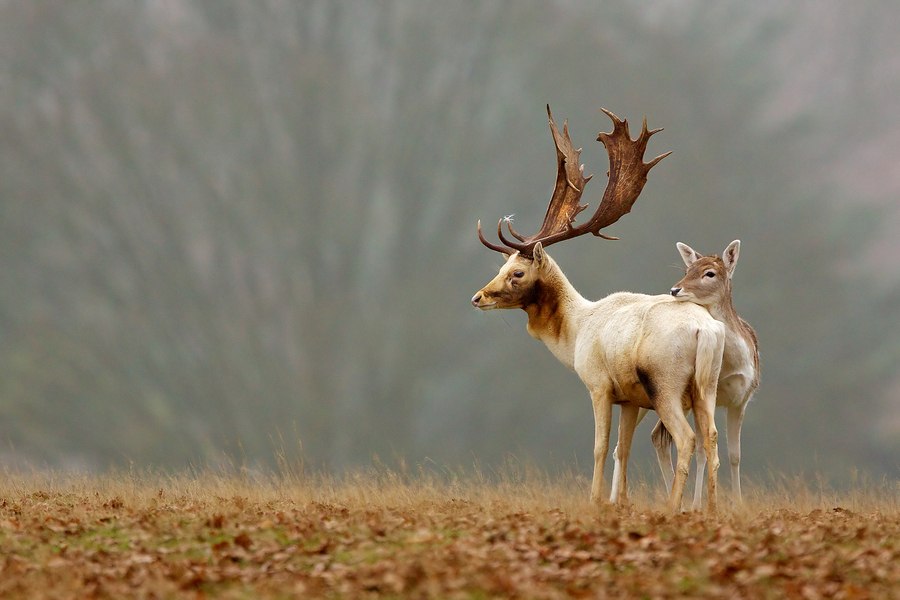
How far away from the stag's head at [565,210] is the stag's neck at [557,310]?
12 cm

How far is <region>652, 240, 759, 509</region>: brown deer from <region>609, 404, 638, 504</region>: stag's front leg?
0.92ft

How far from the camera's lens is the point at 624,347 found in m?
13.2

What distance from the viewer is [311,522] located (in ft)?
35.9

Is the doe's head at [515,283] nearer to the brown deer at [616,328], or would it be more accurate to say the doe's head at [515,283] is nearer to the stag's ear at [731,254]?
the brown deer at [616,328]

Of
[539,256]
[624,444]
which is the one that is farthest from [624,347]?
[539,256]

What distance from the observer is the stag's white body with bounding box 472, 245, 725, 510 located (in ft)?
41.6

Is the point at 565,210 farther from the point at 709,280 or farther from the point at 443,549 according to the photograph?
the point at 443,549

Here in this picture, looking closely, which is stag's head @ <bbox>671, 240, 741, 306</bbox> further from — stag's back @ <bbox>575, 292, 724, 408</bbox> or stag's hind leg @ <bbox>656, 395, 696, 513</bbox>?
stag's hind leg @ <bbox>656, 395, 696, 513</bbox>

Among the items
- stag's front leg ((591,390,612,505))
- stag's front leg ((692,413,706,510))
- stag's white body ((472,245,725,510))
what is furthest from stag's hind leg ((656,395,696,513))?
stag's front leg ((591,390,612,505))

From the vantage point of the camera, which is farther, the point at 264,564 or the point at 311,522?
the point at 311,522

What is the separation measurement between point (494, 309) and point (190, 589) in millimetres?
7518

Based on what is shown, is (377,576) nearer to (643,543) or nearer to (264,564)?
(264,564)

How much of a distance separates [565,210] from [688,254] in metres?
2.47

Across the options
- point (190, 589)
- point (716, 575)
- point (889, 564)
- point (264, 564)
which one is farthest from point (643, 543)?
point (190, 589)
